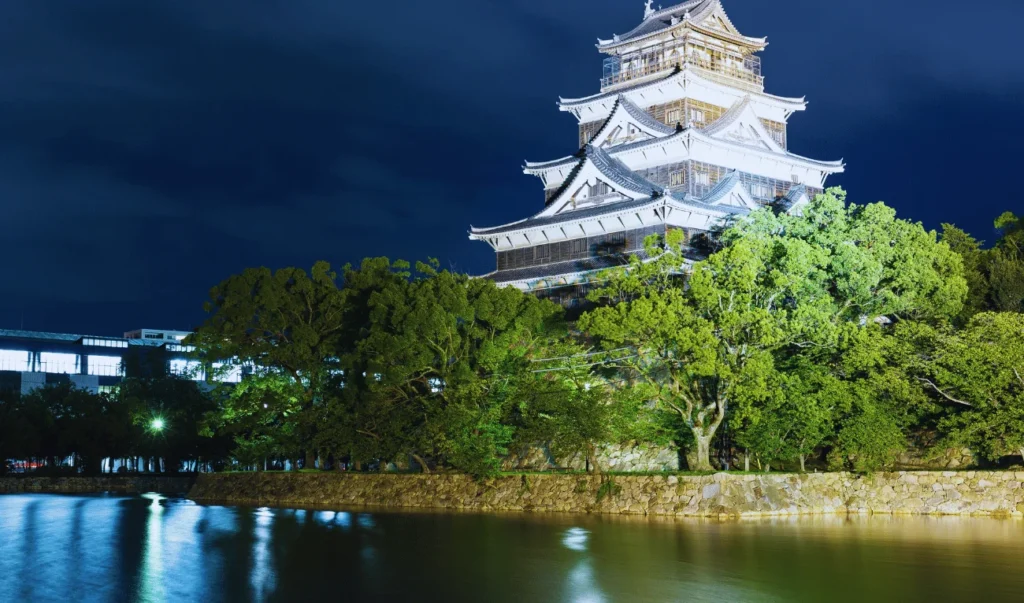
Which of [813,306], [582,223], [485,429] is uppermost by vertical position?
[582,223]

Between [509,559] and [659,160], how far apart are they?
30429 mm

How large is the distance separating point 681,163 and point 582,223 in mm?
5192

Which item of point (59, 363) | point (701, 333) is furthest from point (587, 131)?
point (59, 363)

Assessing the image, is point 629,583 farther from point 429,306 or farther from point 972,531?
point 429,306

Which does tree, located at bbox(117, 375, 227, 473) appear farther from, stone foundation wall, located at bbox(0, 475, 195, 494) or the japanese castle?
the japanese castle

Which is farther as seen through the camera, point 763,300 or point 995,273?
point 995,273

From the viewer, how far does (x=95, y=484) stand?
175ft

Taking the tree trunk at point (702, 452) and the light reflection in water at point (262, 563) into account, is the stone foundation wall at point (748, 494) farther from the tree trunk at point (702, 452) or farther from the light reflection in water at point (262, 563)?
the light reflection in water at point (262, 563)

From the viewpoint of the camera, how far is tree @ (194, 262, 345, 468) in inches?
1560

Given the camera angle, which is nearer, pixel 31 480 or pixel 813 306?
pixel 813 306

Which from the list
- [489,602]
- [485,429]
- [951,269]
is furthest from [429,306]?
[489,602]

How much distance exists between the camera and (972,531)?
1009 inches

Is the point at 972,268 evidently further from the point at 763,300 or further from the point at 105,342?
the point at 105,342

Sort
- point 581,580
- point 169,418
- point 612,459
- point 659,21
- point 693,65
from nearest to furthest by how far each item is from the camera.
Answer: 1. point 581,580
2. point 612,459
3. point 693,65
4. point 659,21
5. point 169,418
